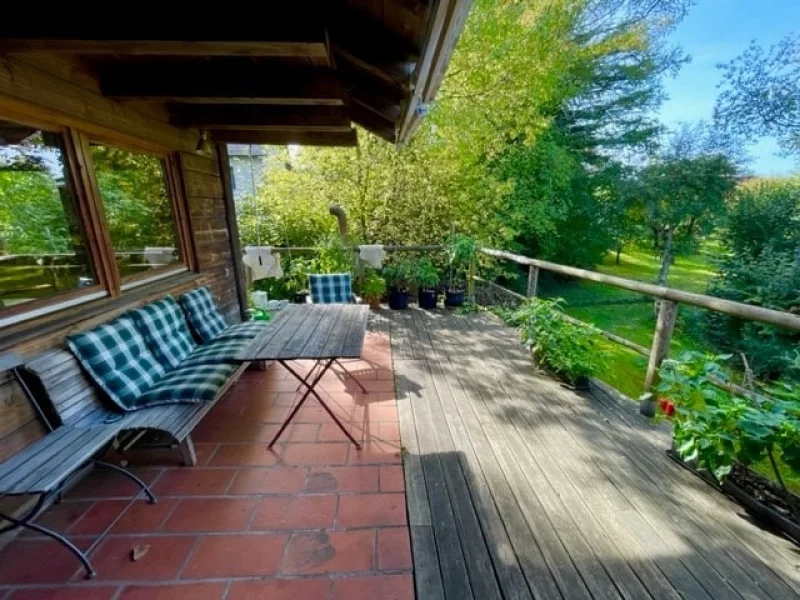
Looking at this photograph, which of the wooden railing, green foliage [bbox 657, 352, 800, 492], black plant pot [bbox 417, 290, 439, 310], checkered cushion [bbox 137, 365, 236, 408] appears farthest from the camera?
black plant pot [bbox 417, 290, 439, 310]

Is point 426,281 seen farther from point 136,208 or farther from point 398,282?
point 136,208

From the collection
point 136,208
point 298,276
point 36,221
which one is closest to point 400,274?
point 298,276

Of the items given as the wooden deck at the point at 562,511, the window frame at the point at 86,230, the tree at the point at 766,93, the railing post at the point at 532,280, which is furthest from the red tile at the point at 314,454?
the tree at the point at 766,93

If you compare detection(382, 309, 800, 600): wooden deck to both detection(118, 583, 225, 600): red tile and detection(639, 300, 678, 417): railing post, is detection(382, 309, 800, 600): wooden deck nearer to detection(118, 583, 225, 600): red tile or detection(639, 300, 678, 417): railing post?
detection(639, 300, 678, 417): railing post

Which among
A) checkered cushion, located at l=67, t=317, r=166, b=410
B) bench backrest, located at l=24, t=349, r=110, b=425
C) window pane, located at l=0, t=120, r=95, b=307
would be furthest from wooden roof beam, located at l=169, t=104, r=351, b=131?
bench backrest, located at l=24, t=349, r=110, b=425

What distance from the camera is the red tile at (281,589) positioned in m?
1.19

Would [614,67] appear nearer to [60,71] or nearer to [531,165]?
[531,165]

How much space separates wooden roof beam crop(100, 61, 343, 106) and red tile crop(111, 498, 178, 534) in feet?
6.78

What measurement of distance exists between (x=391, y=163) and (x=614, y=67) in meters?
7.81

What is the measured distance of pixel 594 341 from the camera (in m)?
2.78

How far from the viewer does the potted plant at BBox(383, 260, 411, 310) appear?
480 centimetres

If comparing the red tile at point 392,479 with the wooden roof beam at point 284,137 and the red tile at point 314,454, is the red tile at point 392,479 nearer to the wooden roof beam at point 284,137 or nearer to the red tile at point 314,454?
the red tile at point 314,454

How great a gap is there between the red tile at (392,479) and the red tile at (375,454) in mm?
45

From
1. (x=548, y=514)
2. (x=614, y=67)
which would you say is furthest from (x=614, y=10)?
(x=548, y=514)
